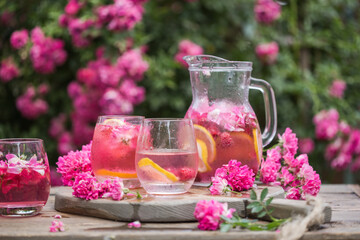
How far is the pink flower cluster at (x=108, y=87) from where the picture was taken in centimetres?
299

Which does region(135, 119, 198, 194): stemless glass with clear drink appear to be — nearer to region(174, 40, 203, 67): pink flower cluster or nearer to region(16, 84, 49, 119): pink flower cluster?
region(174, 40, 203, 67): pink flower cluster

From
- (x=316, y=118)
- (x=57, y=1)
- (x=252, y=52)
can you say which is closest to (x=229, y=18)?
(x=252, y=52)

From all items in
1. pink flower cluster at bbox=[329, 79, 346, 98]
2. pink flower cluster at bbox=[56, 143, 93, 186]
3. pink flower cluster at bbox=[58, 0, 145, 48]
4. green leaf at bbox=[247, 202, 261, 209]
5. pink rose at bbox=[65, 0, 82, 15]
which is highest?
pink rose at bbox=[65, 0, 82, 15]

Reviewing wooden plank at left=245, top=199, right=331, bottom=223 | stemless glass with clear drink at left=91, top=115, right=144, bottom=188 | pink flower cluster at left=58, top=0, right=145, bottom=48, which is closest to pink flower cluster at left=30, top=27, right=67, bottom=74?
pink flower cluster at left=58, top=0, right=145, bottom=48

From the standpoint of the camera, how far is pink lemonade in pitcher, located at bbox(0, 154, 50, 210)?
52.6 inches

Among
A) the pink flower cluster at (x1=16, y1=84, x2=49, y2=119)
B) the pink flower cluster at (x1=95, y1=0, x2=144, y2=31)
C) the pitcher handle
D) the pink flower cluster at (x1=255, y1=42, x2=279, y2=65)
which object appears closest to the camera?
the pitcher handle

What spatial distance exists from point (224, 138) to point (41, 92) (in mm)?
2120

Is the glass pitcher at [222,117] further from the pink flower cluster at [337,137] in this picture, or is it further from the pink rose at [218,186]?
the pink flower cluster at [337,137]

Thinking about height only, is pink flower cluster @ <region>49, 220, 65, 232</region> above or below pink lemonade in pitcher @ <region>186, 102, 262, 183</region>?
below

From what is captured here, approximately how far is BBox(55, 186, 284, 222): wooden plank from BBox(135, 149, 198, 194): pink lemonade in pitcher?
0.10ft

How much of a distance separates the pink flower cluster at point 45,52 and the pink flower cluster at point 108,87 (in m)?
0.19

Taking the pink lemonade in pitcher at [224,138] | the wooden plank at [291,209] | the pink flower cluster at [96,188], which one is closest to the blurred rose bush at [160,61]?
the pink lemonade in pitcher at [224,138]

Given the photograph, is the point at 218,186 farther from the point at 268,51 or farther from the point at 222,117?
the point at 268,51

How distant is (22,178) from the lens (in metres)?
1.34
